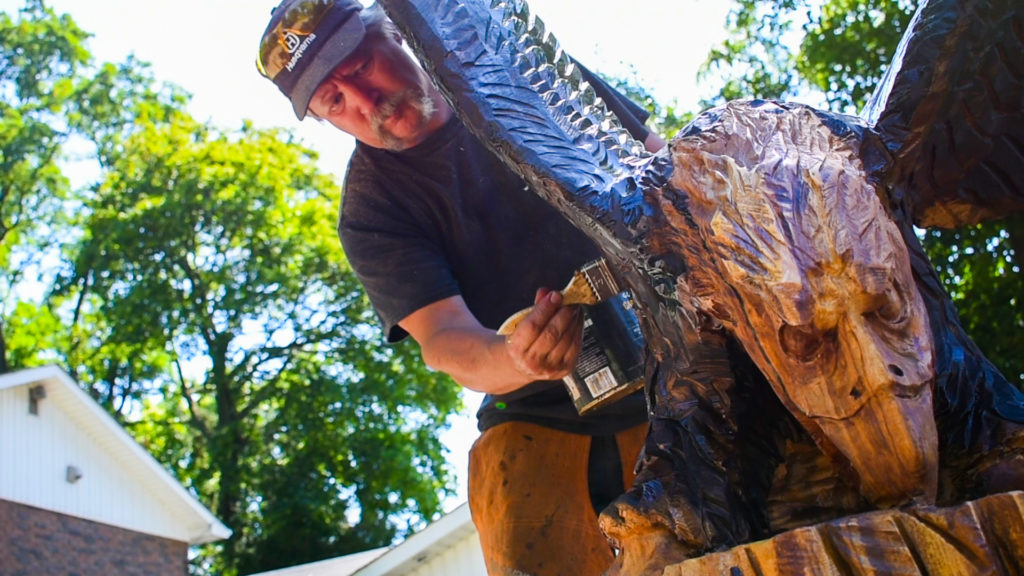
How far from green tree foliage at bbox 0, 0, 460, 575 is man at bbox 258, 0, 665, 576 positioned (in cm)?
1839

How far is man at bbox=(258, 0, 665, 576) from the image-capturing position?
2938 millimetres

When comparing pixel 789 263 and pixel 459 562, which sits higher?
pixel 459 562

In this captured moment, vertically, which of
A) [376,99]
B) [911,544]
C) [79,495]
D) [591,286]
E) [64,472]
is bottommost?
[911,544]

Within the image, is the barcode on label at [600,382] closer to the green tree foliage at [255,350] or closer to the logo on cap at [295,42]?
the logo on cap at [295,42]

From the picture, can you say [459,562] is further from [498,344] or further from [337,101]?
[498,344]

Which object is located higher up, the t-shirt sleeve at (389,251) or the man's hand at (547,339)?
the t-shirt sleeve at (389,251)

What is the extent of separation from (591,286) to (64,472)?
51.0 ft

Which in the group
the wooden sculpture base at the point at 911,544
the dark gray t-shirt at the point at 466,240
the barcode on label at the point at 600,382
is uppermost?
the dark gray t-shirt at the point at 466,240

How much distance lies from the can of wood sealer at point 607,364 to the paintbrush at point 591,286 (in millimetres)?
202

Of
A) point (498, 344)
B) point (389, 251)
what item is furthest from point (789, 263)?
point (389, 251)

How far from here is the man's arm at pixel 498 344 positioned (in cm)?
253

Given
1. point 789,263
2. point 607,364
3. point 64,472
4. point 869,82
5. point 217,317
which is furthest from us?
point 217,317

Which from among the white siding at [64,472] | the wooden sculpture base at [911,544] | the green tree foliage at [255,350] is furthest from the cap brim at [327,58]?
the green tree foliage at [255,350]

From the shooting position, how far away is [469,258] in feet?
10.6
